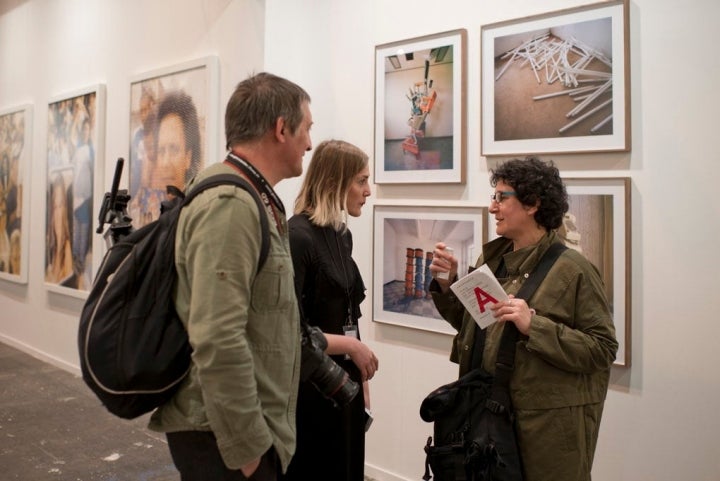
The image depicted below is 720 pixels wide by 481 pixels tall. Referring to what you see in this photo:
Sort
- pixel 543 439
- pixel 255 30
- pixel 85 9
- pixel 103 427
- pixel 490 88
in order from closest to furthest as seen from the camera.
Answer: pixel 543 439 < pixel 490 88 < pixel 255 30 < pixel 103 427 < pixel 85 9

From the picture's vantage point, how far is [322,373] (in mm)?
1697

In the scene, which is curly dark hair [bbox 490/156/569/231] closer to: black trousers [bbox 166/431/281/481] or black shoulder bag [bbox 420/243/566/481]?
black shoulder bag [bbox 420/243/566/481]

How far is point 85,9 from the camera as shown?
5438 millimetres

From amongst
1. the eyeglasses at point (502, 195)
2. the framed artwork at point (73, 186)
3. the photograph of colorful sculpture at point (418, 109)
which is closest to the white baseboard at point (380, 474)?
the photograph of colorful sculpture at point (418, 109)

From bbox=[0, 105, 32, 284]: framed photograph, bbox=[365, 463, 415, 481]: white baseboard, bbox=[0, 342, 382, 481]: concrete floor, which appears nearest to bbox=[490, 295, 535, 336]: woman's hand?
bbox=[365, 463, 415, 481]: white baseboard

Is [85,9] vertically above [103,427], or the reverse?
[85,9]

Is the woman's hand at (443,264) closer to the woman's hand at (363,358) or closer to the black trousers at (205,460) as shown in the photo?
the woman's hand at (363,358)

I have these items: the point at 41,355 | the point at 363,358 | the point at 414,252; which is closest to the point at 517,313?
the point at 363,358

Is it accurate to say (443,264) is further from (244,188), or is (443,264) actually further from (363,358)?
(244,188)

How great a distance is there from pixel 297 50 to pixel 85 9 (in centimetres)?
281

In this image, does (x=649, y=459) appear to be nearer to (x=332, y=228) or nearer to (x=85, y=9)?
(x=332, y=228)

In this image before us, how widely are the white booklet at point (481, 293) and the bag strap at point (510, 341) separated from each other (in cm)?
8

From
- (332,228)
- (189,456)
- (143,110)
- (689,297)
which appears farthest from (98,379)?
(143,110)

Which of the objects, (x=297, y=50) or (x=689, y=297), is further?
(x=297, y=50)
